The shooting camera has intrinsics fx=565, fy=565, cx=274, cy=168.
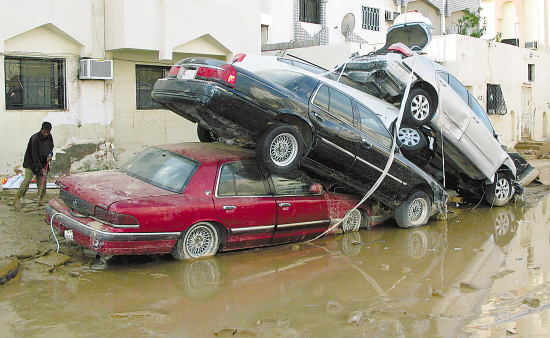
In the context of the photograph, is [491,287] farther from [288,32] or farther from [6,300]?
[288,32]

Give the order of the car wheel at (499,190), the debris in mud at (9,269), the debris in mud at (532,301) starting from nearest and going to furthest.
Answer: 1. the debris in mud at (532,301)
2. the debris in mud at (9,269)
3. the car wheel at (499,190)

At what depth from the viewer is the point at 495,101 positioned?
20000mm

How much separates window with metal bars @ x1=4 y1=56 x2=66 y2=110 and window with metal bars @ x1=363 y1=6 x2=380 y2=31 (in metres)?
15.6

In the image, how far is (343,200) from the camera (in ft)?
26.9

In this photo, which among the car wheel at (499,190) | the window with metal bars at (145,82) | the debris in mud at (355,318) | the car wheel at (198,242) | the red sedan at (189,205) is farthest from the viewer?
the window with metal bars at (145,82)

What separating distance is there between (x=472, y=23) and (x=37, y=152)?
78.6 feet

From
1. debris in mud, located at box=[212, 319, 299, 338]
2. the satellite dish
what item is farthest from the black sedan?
the satellite dish

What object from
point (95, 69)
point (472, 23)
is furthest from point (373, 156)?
point (472, 23)

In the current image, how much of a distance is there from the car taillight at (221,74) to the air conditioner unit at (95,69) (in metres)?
6.56

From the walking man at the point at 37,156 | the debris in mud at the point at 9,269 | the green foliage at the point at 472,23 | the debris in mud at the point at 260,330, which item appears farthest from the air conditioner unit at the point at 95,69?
the green foliage at the point at 472,23

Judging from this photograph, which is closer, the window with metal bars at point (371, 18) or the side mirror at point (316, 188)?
the side mirror at point (316, 188)

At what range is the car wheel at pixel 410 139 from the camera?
8742 mm

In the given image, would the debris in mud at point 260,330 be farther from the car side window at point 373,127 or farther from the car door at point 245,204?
the car side window at point 373,127

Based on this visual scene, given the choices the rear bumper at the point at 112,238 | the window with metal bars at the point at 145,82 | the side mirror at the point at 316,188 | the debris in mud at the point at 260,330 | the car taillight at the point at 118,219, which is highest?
the window with metal bars at the point at 145,82
